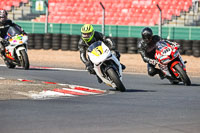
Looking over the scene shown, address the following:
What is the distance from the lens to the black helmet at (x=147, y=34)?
12.6m

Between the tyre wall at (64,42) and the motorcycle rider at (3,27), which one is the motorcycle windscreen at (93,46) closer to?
the motorcycle rider at (3,27)

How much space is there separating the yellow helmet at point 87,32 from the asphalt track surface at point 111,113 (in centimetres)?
119

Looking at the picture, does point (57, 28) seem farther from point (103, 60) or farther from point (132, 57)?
point (103, 60)

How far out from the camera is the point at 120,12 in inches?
1120

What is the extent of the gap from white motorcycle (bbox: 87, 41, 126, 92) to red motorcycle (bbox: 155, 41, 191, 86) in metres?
1.99

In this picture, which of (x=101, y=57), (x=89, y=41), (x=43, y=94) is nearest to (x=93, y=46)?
(x=101, y=57)

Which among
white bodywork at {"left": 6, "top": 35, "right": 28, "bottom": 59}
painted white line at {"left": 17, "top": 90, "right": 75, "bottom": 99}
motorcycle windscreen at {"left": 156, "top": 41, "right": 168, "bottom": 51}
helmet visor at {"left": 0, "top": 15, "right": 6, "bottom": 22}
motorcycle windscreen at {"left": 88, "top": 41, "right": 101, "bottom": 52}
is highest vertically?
helmet visor at {"left": 0, "top": 15, "right": 6, "bottom": 22}

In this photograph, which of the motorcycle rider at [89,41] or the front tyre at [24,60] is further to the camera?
the front tyre at [24,60]

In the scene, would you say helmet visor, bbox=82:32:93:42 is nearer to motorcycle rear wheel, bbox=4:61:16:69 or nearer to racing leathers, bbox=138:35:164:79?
racing leathers, bbox=138:35:164:79

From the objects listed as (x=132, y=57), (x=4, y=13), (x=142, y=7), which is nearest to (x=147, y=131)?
(x=4, y=13)

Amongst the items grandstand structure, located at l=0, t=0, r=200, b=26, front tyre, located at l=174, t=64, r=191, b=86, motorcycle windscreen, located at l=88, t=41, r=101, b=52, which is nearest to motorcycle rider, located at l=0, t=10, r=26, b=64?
motorcycle windscreen, located at l=88, t=41, r=101, b=52

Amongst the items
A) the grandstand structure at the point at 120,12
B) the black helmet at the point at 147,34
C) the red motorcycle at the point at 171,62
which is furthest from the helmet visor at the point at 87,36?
the grandstand structure at the point at 120,12

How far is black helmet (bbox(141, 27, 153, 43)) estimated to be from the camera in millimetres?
12617

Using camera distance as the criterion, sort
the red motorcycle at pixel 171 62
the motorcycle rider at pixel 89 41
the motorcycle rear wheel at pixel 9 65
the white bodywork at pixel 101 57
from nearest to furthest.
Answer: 1. the white bodywork at pixel 101 57
2. the motorcycle rider at pixel 89 41
3. the red motorcycle at pixel 171 62
4. the motorcycle rear wheel at pixel 9 65
